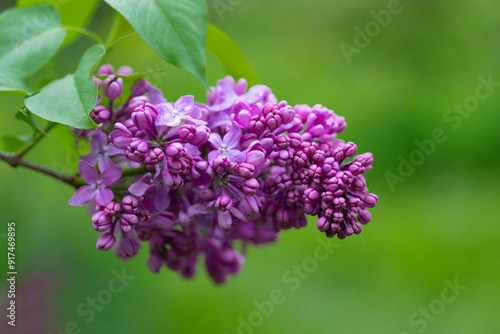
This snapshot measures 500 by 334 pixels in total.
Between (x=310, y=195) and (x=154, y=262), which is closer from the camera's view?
(x=310, y=195)

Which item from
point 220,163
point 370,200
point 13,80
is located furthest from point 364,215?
point 13,80

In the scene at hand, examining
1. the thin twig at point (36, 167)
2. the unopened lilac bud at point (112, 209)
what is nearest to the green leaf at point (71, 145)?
the thin twig at point (36, 167)

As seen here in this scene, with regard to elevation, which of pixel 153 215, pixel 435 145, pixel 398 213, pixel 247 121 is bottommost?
pixel 398 213

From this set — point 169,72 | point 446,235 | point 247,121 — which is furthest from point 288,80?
point 247,121

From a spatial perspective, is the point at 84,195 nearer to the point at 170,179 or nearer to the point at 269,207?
the point at 170,179

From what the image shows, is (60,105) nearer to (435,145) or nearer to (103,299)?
(103,299)

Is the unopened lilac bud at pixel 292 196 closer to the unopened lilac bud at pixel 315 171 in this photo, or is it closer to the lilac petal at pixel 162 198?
the unopened lilac bud at pixel 315 171

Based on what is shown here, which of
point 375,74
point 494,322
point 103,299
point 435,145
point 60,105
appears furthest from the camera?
point 375,74
